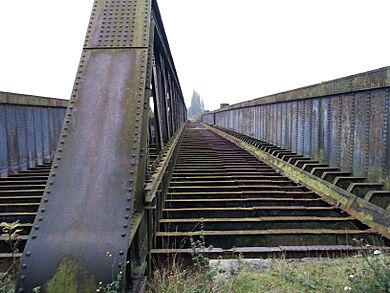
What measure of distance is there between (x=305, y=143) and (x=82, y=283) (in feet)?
25.6

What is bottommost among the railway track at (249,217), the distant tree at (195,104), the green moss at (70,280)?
the railway track at (249,217)

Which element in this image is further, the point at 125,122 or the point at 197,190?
the point at 197,190

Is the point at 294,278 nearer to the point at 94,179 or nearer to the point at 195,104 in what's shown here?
the point at 94,179

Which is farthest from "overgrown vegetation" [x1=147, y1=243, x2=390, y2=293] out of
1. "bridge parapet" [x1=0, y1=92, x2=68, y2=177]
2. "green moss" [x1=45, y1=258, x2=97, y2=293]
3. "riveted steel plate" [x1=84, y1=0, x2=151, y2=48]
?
"bridge parapet" [x1=0, y1=92, x2=68, y2=177]

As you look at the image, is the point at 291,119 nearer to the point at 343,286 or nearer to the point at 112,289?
the point at 343,286

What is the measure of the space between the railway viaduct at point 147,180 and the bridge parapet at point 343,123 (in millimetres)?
33

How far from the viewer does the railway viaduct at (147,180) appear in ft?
8.79

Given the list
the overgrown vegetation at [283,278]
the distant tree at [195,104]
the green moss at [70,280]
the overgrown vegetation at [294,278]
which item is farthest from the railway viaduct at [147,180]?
the distant tree at [195,104]

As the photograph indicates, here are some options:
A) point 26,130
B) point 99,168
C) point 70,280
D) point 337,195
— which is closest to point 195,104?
point 26,130

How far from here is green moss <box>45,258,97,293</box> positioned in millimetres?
2398

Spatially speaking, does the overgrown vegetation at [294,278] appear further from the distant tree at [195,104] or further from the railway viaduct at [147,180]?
the distant tree at [195,104]

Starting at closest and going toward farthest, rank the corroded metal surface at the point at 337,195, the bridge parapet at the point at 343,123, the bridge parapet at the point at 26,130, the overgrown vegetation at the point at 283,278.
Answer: the overgrown vegetation at the point at 283,278 < the corroded metal surface at the point at 337,195 < the bridge parapet at the point at 343,123 < the bridge parapet at the point at 26,130

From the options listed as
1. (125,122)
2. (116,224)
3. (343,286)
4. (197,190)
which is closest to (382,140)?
(197,190)

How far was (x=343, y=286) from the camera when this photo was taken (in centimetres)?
257
